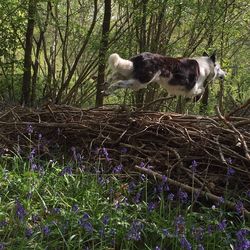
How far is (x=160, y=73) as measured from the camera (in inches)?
261

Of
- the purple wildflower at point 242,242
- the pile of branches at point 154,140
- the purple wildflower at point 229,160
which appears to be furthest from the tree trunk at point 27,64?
the purple wildflower at point 242,242

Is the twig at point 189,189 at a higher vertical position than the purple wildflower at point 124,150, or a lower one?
lower

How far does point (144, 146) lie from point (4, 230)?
1.95 metres

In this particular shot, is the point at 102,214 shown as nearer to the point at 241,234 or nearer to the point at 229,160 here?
the point at 241,234

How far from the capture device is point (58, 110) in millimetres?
6133

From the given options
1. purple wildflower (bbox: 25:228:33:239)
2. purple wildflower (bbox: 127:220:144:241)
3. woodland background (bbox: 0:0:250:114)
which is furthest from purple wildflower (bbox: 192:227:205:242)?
woodland background (bbox: 0:0:250:114)

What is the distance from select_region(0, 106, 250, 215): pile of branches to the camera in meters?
4.53

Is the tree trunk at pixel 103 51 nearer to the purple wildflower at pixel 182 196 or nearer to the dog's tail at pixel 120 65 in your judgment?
the dog's tail at pixel 120 65

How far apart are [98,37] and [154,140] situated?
6425 millimetres

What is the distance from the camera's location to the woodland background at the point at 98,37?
419 inches

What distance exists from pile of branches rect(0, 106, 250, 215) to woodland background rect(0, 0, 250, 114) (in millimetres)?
4240

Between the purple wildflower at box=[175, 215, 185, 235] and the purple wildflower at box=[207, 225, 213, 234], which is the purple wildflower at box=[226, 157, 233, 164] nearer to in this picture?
the purple wildflower at box=[207, 225, 213, 234]

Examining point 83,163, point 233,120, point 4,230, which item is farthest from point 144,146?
point 4,230

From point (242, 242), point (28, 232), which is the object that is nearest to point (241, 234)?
point (242, 242)
